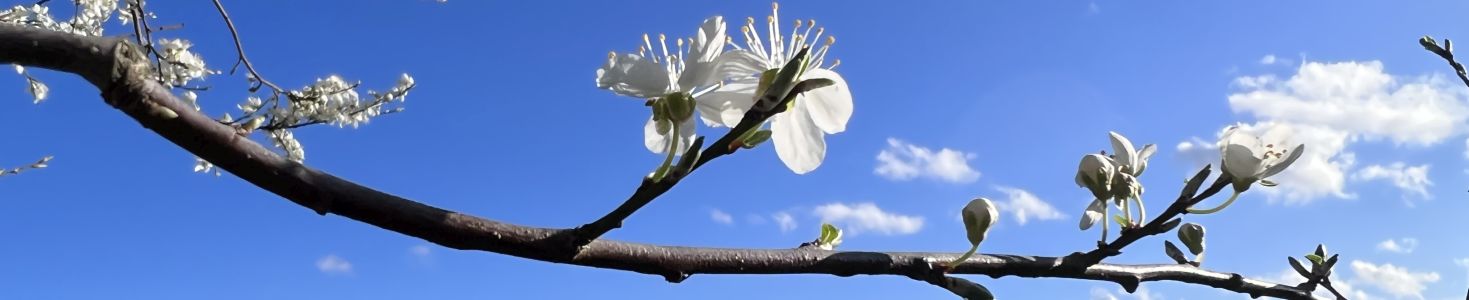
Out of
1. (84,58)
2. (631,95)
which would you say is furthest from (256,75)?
(84,58)

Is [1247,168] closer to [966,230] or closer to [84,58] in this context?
[966,230]

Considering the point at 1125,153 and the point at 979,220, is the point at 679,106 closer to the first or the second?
the point at 979,220

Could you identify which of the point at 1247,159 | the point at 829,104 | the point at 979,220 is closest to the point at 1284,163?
the point at 1247,159

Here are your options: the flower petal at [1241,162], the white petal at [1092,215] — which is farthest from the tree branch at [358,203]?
the flower petal at [1241,162]

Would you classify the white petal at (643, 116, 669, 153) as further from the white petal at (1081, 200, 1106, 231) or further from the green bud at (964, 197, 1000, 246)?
the white petal at (1081, 200, 1106, 231)

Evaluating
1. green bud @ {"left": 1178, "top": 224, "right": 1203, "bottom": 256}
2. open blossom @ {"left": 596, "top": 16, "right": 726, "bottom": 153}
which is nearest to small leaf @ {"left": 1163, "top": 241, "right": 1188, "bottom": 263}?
green bud @ {"left": 1178, "top": 224, "right": 1203, "bottom": 256}
